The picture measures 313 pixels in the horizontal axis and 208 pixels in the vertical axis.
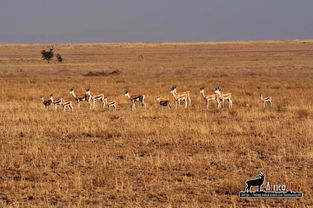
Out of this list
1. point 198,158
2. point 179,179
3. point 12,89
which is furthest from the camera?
point 12,89

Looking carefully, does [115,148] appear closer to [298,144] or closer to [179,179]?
[179,179]

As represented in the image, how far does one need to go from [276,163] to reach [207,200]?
126 inches

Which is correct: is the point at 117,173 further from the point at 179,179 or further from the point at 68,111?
the point at 68,111

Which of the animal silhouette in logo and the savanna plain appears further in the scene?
the animal silhouette in logo

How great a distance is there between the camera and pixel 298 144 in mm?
13062

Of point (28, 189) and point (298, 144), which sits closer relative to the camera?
point (28, 189)

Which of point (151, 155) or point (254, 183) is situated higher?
point (151, 155)

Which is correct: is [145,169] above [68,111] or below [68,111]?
below

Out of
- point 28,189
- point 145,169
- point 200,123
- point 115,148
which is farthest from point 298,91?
point 28,189

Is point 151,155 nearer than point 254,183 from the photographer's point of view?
No

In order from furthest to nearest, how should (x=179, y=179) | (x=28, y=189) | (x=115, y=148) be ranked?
(x=115, y=148)
(x=179, y=179)
(x=28, y=189)

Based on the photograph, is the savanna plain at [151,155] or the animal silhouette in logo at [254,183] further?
the animal silhouette in logo at [254,183]

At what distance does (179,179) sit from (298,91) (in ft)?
66.3

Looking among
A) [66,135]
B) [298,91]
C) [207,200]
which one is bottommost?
[207,200]
